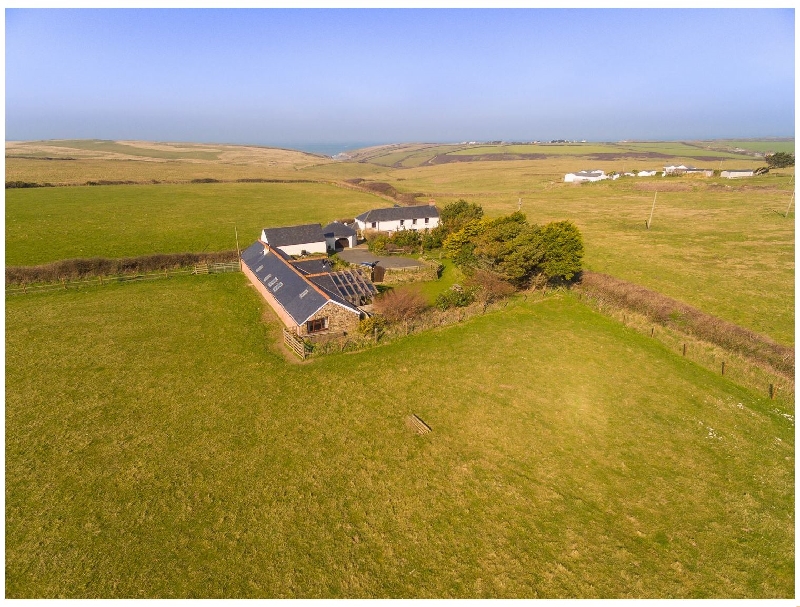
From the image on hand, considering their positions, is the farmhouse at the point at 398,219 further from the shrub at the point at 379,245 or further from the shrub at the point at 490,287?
the shrub at the point at 490,287

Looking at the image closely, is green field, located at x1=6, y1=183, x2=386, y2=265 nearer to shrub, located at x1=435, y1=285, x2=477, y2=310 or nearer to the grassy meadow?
the grassy meadow

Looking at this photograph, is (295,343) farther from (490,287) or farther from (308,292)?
(490,287)

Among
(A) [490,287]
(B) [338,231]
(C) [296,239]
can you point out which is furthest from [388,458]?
(B) [338,231]

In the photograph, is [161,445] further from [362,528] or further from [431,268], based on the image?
[431,268]

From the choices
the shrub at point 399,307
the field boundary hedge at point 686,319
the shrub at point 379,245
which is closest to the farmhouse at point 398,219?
the shrub at point 379,245

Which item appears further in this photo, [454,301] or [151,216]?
[151,216]

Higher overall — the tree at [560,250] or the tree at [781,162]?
the tree at [781,162]
